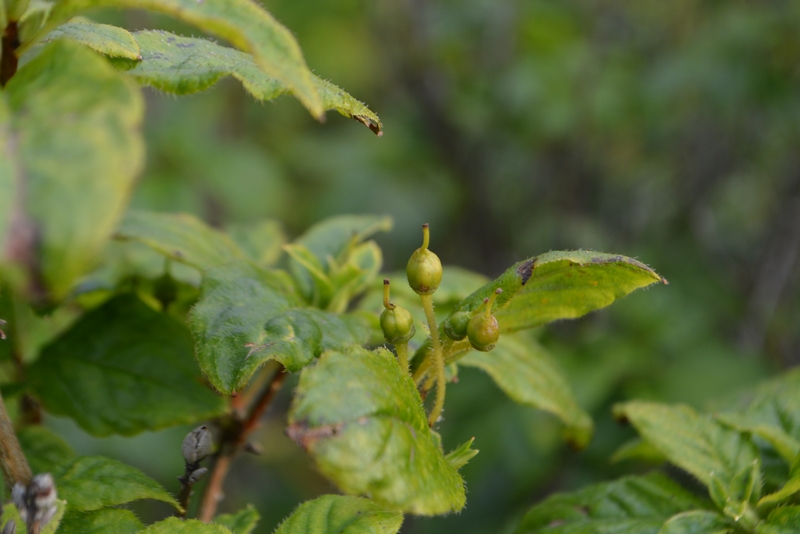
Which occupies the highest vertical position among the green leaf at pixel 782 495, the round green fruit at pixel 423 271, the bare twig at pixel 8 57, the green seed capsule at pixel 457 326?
the bare twig at pixel 8 57

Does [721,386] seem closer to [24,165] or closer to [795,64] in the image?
[795,64]

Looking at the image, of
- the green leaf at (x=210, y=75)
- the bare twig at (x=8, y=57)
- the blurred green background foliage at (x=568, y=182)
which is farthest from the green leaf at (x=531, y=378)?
the blurred green background foliage at (x=568, y=182)

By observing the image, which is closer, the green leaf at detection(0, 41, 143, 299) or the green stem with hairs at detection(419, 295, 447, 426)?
the green leaf at detection(0, 41, 143, 299)

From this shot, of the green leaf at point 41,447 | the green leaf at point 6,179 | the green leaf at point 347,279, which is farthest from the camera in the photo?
the green leaf at point 347,279

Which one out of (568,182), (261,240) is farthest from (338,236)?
(568,182)

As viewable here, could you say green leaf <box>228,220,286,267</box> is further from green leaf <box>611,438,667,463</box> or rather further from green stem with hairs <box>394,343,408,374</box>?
green leaf <box>611,438,667,463</box>

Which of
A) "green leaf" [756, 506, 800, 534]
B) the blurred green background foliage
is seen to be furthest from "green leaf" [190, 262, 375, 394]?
the blurred green background foliage

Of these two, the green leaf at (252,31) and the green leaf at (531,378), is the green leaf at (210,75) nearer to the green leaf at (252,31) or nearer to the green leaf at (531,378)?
the green leaf at (252,31)
